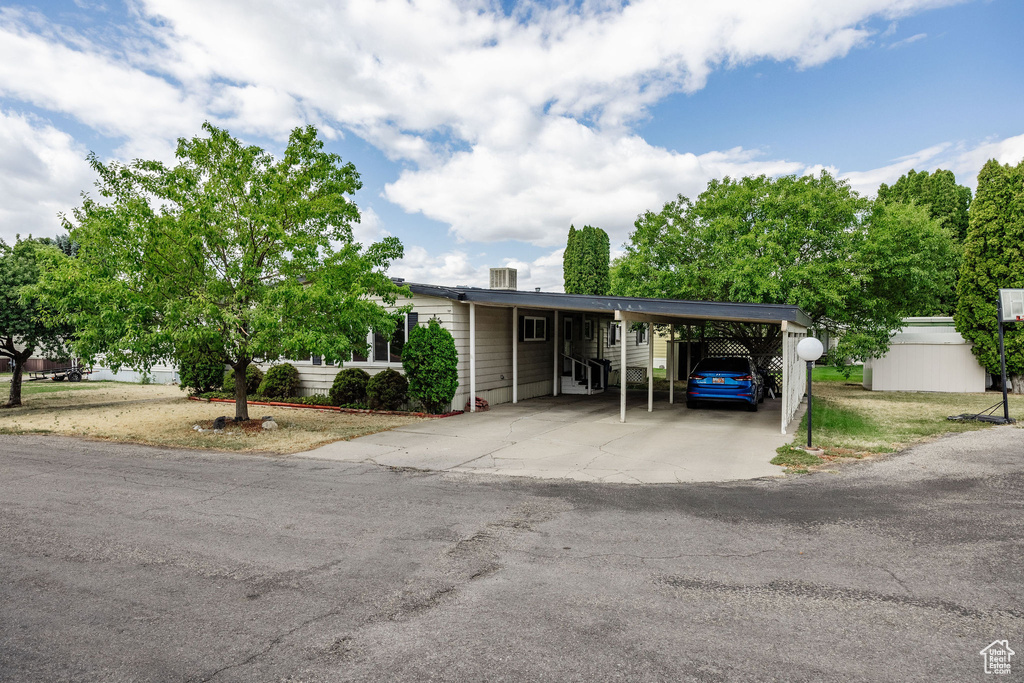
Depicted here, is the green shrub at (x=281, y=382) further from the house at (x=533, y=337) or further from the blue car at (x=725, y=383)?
the blue car at (x=725, y=383)

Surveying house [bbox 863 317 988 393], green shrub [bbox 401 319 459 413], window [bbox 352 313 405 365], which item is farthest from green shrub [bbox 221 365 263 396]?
house [bbox 863 317 988 393]

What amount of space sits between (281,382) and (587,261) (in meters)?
20.2

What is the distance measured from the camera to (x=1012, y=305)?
39.6 feet

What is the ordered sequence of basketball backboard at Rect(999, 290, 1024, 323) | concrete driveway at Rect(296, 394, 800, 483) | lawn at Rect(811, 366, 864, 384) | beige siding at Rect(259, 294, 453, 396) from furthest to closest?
lawn at Rect(811, 366, 864, 384), beige siding at Rect(259, 294, 453, 396), basketball backboard at Rect(999, 290, 1024, 323), concrete driveway at Rect(296, 394, 800, 483)

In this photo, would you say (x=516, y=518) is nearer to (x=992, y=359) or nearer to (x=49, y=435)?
(x=49, y=435)

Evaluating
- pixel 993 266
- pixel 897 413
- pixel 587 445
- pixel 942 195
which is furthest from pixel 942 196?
pixel 587 445

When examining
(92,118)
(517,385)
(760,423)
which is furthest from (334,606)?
(92,118)

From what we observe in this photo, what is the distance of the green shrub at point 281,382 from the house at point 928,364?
62.8 feet

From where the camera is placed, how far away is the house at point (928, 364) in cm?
1914

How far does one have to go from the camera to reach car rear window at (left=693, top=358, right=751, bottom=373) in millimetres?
14453

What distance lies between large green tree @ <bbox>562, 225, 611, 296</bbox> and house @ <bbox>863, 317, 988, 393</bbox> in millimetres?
14936

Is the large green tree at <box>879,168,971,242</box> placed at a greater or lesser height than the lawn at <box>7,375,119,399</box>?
greater

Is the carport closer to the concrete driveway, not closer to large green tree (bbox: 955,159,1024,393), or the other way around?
the concrete driveway

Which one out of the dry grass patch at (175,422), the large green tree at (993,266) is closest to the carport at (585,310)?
the dry grass patch at (175,422)
